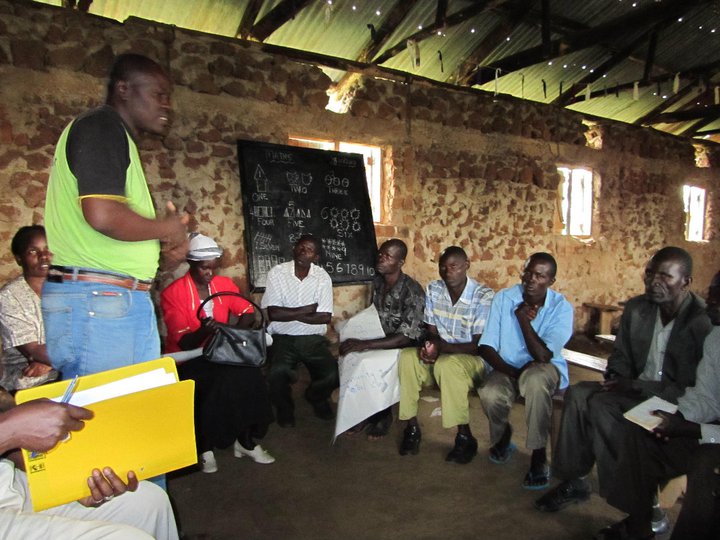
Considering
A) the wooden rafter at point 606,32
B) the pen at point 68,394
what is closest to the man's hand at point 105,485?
the pen at point 68,394

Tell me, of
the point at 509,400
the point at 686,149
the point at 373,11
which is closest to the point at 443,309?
the point at 509,400

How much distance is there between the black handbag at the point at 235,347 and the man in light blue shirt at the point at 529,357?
4.19ft

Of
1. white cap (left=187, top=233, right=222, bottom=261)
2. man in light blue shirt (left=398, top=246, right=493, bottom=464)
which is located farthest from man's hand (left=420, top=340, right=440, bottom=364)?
white cap (left=187, top=233, right=222, bottom=261)

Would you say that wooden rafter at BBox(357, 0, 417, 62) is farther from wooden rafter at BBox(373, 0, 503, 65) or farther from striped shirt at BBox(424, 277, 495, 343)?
striped shirt at BBox(424, 277, 495, 343)

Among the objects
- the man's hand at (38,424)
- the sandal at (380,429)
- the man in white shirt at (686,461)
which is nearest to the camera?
the man's hand at (38,424)

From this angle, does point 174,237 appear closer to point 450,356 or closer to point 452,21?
point 450,356

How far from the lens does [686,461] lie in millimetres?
2010

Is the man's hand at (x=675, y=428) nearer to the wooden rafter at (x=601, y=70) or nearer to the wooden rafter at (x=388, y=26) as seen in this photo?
the wooden rafter at (x=388, y=26)

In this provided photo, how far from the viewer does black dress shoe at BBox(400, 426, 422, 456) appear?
118 inches

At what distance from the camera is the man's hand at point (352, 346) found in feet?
10.7

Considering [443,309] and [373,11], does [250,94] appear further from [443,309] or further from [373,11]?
[443,309]

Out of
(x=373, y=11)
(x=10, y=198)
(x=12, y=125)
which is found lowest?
(x=10, y=198)

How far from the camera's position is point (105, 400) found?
1099 millimetres

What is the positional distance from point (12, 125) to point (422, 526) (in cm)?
367
